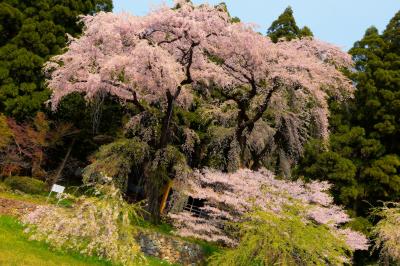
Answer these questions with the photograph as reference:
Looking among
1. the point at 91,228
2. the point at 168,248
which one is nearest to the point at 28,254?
the point at 91,228

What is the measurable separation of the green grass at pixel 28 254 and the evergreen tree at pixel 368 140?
11.8 metres

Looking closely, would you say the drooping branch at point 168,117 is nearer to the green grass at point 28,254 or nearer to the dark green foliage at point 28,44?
the green grass at point 28,254

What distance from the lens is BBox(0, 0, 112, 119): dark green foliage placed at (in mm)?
19750

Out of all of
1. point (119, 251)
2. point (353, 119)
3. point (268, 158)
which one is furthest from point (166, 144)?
point (353, 119)

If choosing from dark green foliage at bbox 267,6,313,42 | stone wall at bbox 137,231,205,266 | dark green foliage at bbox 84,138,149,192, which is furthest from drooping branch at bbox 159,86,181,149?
dark green foliage at bbox 267,6,313,42

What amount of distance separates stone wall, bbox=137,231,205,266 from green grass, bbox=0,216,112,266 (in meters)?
3.30

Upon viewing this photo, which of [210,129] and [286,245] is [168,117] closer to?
[210,129]

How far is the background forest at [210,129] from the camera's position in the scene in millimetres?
10461

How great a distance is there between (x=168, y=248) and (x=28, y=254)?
5.25 meters

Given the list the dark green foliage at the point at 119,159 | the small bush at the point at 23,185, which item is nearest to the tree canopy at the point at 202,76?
the dark green foliage at the point at 119,159

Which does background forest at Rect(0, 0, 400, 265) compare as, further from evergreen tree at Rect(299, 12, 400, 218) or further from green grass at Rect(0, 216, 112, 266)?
green grass at Rect(0, 216, 112, 266)

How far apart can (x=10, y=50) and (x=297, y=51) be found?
13.3 meters

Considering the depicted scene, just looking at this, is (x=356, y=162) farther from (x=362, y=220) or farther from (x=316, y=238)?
(x=316, y=238)

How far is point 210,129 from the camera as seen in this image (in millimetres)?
18031
